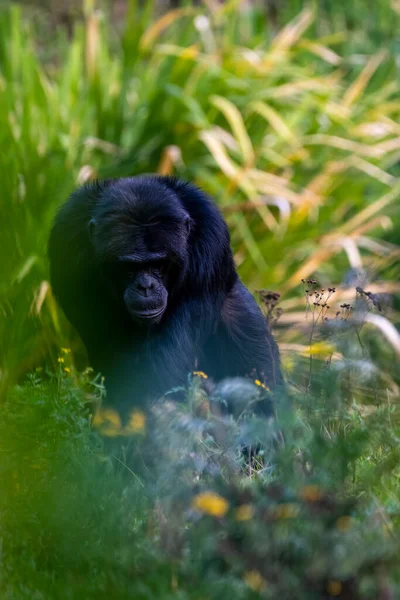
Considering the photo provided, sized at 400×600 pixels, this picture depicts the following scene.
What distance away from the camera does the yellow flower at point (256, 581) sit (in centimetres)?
184

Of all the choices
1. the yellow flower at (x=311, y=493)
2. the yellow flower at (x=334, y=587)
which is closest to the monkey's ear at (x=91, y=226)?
the yellow flower at (x=311, y=493)

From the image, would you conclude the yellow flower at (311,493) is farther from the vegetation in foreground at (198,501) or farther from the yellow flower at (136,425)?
the yellow flower at (136,425)

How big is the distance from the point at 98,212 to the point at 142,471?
117 centimetres

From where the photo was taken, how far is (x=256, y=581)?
1849 mm

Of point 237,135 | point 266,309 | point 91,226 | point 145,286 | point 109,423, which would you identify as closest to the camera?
point 109,423

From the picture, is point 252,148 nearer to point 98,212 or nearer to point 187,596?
point 98,212

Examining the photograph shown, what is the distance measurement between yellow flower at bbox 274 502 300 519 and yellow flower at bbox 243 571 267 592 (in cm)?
13

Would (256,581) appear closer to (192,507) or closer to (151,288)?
(192,507)

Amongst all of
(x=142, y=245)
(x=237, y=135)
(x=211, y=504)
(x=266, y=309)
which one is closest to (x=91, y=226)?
(x=142, y=245)

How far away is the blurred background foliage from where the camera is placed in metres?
5.84

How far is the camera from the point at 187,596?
74.5 inches

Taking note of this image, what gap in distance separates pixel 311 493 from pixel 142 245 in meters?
1.77

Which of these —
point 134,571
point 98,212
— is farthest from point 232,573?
point 98,212

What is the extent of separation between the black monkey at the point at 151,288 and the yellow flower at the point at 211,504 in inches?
56.8
